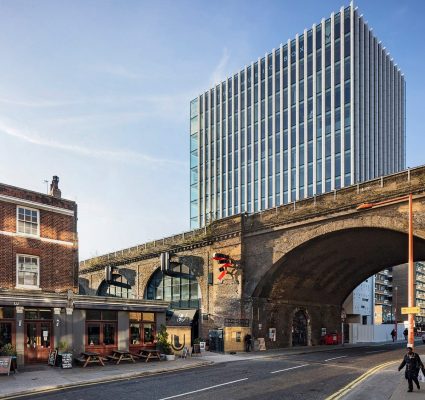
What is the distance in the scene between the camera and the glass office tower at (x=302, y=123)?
73625 millimetres

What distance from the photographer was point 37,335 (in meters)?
27.5

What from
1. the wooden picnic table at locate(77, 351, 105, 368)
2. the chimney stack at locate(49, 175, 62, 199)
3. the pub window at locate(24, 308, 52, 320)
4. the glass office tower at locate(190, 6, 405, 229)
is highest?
the glass office tower at locate(190, 6, 405, 229)

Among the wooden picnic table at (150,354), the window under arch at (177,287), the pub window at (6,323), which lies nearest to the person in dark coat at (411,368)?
the wooden picnic table at (150,354)

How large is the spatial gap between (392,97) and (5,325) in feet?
267

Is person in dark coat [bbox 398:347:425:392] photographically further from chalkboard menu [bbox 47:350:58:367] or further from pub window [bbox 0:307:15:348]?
pub window [bbox 0:307:15:348]

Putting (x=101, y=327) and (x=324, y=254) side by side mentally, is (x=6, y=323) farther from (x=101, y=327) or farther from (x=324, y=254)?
(x=324, y=254)

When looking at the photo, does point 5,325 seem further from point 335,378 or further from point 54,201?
point 335,378

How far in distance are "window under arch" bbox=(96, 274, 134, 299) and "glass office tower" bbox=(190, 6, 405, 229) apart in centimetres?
1624

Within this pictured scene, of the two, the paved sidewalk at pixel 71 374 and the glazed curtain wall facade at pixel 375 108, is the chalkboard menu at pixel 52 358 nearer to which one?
the paved sidewalk at pixel 71 374

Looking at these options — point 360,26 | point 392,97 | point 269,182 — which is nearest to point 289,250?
point 269,182

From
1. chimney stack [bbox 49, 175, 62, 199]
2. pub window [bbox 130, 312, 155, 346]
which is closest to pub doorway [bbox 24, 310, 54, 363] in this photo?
pub window [bbox 130, 312, 155, 346]

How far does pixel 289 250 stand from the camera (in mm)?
38188

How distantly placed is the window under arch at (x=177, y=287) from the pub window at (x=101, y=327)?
49.6 feet

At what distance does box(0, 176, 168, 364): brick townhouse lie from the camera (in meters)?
26.8
